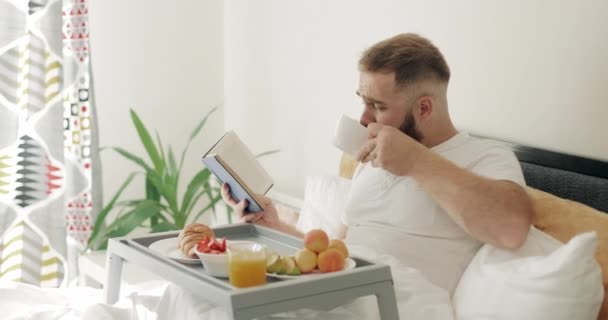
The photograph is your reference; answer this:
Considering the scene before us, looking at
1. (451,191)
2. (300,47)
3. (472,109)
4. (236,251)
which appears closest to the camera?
(236,251)

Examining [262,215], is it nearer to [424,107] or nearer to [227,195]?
[227,195]

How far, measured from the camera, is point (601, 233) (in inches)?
71.2

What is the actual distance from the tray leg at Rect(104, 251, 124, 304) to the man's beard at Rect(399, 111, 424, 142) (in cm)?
73

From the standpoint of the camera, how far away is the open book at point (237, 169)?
2.04 metres

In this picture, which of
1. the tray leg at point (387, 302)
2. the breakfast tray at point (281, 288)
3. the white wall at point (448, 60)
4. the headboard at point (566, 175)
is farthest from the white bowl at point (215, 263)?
the white wall at point (448, 60)

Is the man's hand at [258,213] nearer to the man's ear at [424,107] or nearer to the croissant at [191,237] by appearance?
the croissant at [191,237]

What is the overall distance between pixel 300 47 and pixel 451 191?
1.51 m

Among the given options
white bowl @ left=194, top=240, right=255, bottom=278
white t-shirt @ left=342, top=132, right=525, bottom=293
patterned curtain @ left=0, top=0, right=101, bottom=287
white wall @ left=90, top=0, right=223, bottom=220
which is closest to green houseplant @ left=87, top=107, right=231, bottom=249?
patterned curtain @ left=0, top=0, right=101, bottom=287

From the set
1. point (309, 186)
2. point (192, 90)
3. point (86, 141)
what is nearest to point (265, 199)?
point (309, 186)

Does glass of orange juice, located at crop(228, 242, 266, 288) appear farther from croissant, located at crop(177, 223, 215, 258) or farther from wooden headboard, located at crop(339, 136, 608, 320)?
wooden headboard, located at crop(339, 136, 608, 320)

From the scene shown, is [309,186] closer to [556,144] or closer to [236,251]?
[556,144]

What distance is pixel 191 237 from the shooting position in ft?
6.32

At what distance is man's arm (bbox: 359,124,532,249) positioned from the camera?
1848 millimetres

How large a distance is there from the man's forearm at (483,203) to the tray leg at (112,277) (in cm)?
73
